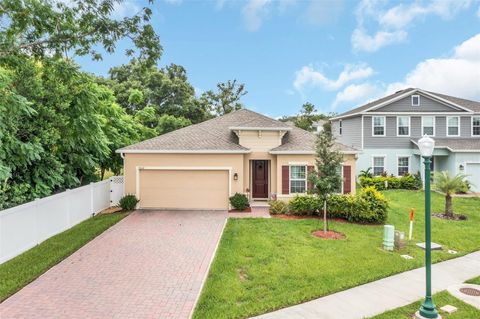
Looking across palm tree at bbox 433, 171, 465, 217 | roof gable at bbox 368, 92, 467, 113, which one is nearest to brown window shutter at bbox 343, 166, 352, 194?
palm tree at bbox 433, 171, 465, 217

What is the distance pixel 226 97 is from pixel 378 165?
2749cm

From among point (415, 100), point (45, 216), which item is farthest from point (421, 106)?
point (45, 216)

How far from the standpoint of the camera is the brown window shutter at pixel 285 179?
16.1 m

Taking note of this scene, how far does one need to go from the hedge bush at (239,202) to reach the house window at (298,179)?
2.56m

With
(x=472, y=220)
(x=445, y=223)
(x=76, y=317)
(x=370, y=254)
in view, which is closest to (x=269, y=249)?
(x=370, y=254)

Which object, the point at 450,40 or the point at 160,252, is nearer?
the point at 160,252

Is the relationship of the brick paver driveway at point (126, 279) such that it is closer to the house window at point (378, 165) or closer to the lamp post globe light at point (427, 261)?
the lamp post globe light at point (427, 261)

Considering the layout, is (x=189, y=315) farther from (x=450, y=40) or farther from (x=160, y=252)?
(x=450, y=40)

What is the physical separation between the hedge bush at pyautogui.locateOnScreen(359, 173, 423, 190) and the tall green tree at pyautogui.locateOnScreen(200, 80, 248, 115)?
89.0ft

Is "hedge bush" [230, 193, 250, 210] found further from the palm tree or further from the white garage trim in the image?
the palm tree

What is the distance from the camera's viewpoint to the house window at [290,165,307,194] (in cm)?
1616

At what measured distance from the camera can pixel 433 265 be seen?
8.62 m

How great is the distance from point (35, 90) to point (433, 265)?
13.7m

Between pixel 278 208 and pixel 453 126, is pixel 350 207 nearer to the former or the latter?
pixel 278 208
